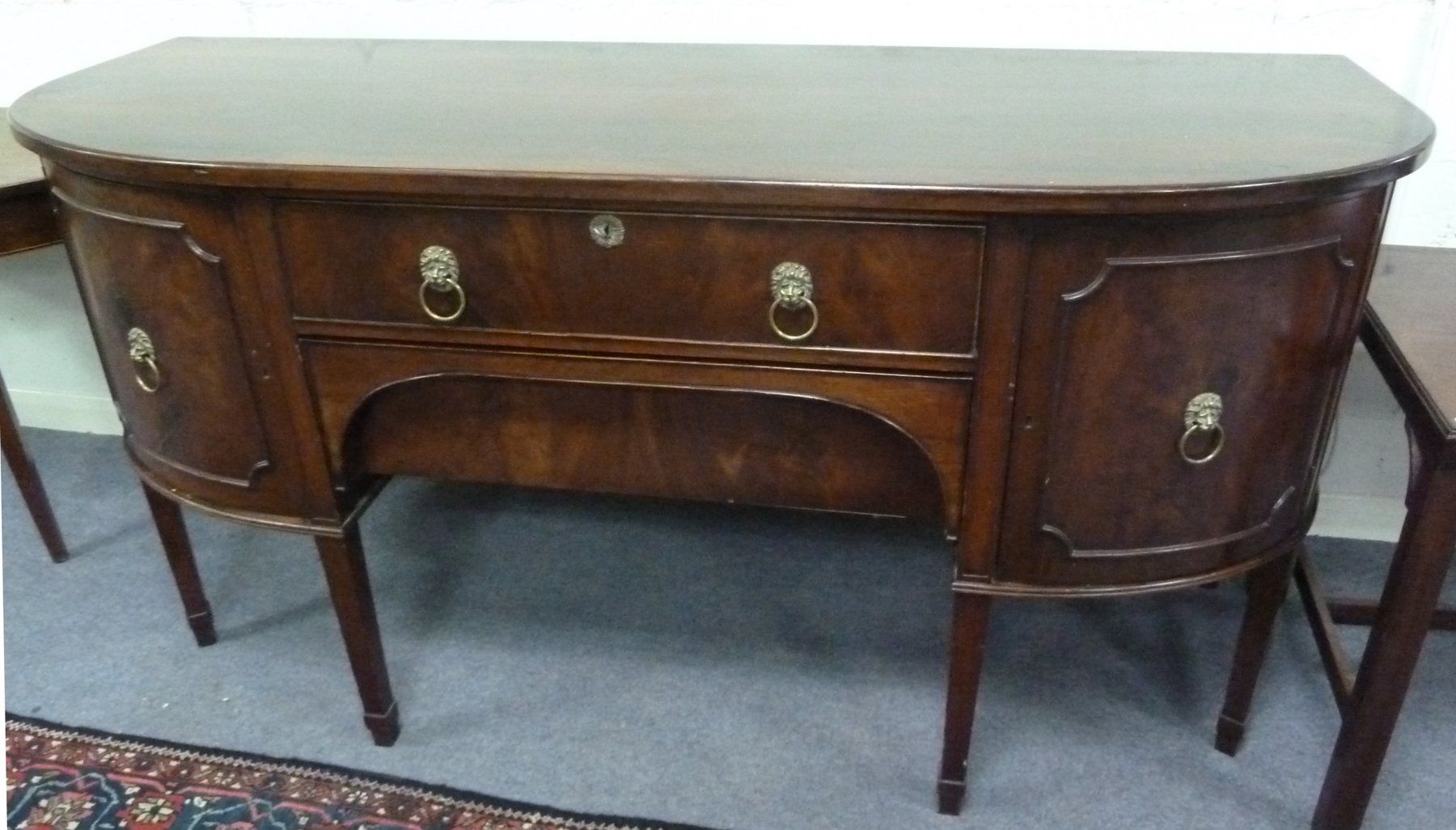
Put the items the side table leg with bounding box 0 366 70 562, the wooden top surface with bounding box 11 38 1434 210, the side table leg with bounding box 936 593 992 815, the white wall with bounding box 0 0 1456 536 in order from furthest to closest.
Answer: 1. the side table leg with bounding box 0 366 70 562
2. the white wall with bounding box 0 0 1456 536
3. the side table leg with bounding box 936 593 992 815
4. the wooden top surface with bounding box 11 38 1434 210

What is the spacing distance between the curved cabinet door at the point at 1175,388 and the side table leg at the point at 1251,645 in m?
0.13

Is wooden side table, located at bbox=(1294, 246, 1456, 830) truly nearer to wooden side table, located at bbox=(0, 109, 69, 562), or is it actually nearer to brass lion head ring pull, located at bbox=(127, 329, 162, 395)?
brass lion head ring pull, located at bbox=(127, 329, 162, 395)

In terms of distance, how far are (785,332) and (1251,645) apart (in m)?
0.71

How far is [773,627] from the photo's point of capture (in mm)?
1601

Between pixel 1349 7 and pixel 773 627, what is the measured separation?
3.59 ft

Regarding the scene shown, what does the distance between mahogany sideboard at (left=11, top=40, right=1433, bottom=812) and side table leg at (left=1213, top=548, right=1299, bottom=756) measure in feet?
0.04

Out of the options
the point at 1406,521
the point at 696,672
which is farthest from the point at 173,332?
the point at 1406,521

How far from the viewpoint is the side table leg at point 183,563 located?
1.46 meters

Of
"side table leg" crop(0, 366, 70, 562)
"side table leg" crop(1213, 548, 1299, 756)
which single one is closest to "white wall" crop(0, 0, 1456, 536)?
"side table leg" crop(1213, 548, 1299, 756)

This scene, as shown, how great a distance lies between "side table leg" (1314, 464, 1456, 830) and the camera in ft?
3.32

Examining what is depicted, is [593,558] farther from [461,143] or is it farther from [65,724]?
[461,143]

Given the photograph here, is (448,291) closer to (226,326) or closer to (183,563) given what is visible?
(226,326)

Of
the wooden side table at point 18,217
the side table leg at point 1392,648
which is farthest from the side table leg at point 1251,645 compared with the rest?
the wooden side table at point 18,217

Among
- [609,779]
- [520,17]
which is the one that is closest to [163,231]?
[520,17]
